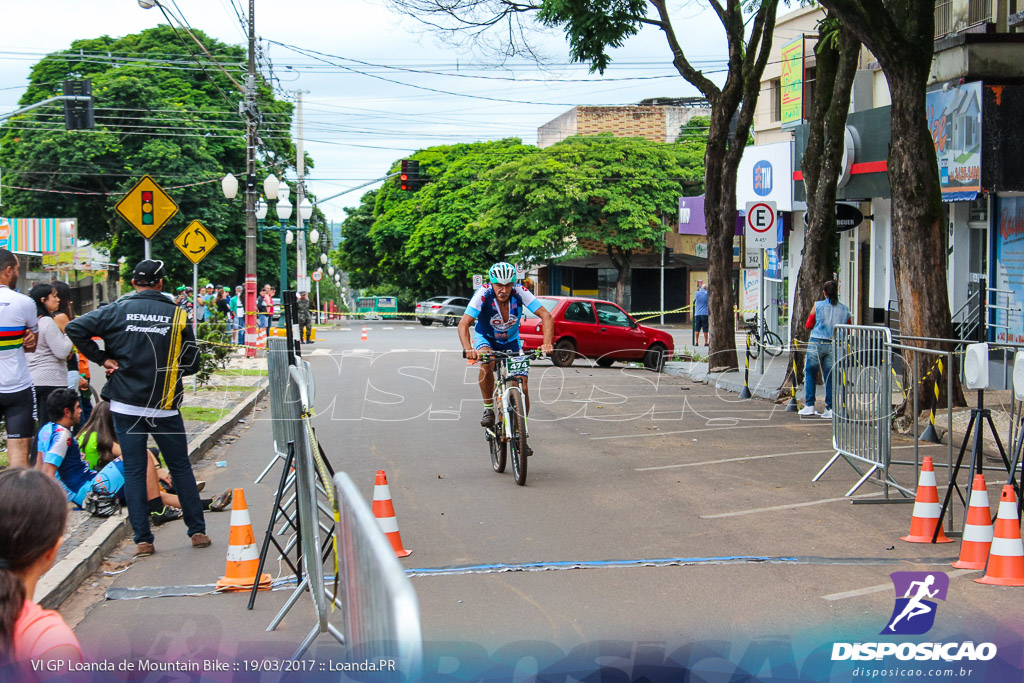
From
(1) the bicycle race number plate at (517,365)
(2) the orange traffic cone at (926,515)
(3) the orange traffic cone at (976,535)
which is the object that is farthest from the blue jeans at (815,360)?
(3) the orange traffic cone at (976,535)

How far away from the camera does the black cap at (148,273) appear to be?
23.8 feet

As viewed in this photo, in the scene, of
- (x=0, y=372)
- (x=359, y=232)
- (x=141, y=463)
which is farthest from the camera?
(x=359, y=232)

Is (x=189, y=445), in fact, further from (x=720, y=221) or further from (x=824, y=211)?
(x=720, y=221)

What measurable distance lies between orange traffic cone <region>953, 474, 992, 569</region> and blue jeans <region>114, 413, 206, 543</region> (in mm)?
5121

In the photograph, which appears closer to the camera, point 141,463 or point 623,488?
point 141,463

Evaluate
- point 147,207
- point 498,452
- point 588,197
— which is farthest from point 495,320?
point 588,197

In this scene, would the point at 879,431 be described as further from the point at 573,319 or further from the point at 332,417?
the point at 573,319

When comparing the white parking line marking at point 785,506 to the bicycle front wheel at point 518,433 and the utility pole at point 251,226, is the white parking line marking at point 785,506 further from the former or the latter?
the utility pole at point 251,226

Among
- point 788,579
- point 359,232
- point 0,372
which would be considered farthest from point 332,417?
point 359,232

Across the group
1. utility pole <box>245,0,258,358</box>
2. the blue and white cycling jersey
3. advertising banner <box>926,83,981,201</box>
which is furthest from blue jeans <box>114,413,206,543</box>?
utility pole <box>245,0,258,358</box>

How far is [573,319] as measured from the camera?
79.5 feet

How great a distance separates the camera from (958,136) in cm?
1580

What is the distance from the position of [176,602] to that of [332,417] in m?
8.75

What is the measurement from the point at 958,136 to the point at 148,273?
42.2ft
